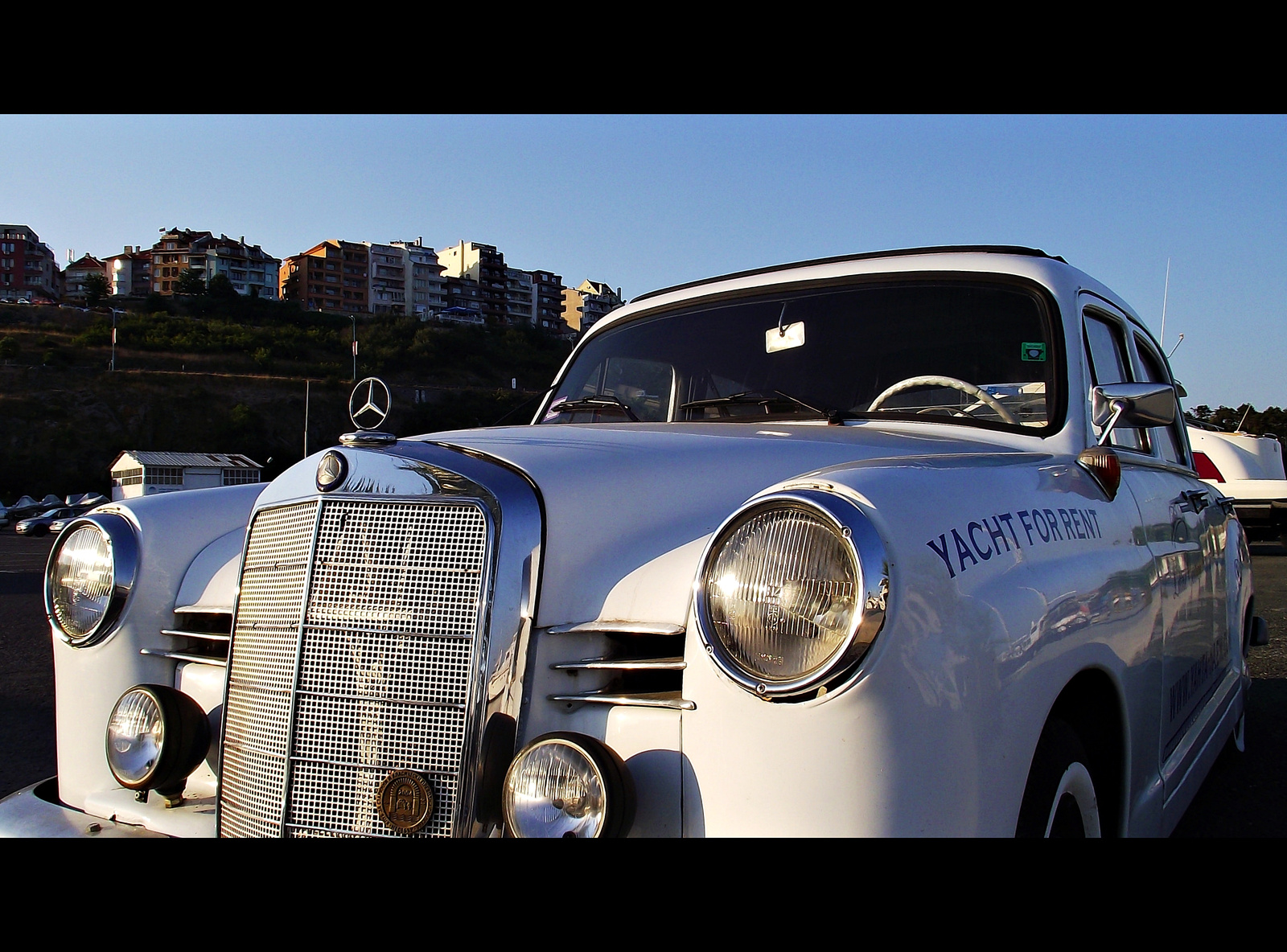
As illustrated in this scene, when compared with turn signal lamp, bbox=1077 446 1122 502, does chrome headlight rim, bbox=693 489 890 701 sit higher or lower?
lower

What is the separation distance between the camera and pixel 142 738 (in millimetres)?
2332

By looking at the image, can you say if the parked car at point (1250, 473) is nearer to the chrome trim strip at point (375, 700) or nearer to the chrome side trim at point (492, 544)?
the chrome side trim at point (492, 544)

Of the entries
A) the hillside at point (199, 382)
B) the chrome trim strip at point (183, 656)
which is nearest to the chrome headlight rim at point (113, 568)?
the chrome trim strip at point (183, 656)

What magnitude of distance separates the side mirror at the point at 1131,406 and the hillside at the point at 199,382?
159 ft

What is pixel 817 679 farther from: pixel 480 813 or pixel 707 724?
pixel 480 813

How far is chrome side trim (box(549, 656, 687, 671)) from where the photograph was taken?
1.79m

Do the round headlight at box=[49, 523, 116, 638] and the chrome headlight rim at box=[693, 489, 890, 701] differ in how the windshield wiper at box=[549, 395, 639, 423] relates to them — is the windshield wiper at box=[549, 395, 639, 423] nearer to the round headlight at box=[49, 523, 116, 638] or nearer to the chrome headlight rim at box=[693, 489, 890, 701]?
the round headlight at box=[49, 523, 116, 638]

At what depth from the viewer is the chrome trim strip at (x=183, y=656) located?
8.14ft

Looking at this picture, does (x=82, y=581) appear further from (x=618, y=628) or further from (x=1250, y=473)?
(x=1250, y=473)

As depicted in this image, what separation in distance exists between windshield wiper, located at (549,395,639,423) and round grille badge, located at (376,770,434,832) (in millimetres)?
1701

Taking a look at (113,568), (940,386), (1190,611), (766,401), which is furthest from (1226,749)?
(113,568)

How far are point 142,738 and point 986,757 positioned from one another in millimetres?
1892

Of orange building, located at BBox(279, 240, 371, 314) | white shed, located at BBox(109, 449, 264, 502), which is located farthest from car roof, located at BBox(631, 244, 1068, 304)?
orange building, located at BBox(279, 240, 371, 314)
